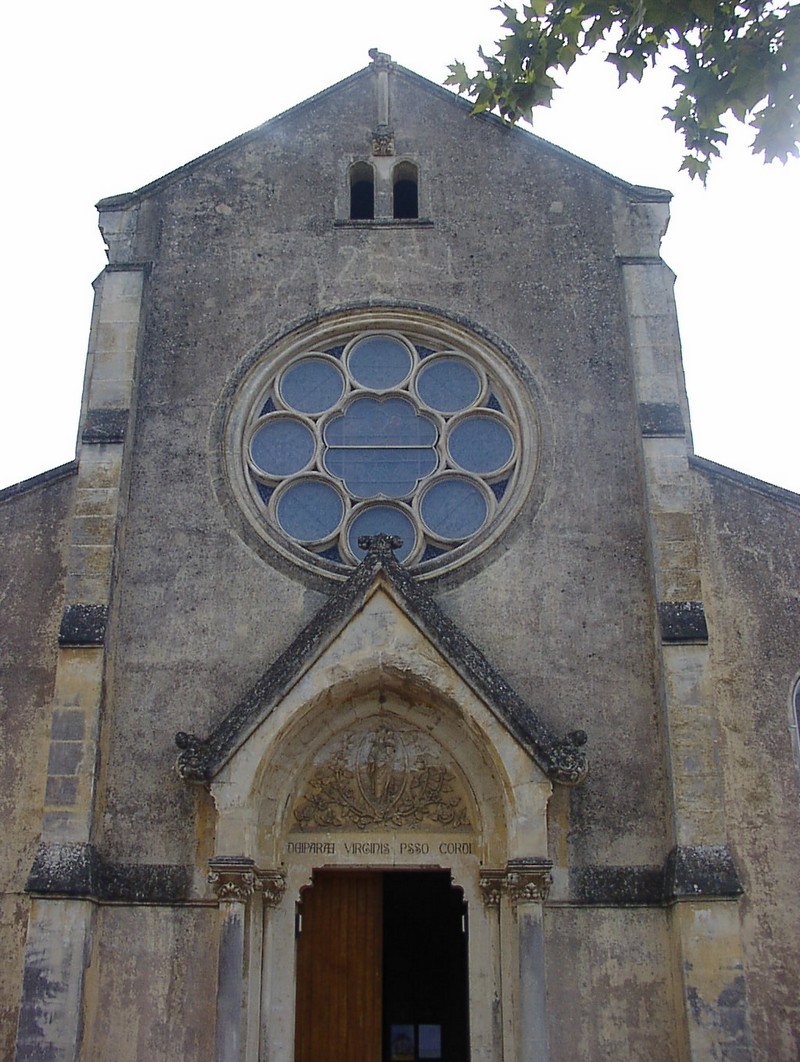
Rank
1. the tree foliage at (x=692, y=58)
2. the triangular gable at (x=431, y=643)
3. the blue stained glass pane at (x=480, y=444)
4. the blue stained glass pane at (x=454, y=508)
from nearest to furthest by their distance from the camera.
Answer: the tree foliage at (x=692, y=58) < the triangular gable at (x=431, y=643) < the blue stained glass pane at (x=454, y=508) < the blue stained glass pane at (x=480, y=444)

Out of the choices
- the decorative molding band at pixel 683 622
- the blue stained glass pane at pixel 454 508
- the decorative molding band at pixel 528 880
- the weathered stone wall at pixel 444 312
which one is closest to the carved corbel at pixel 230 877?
the weathered stone wall at pixel 444 312

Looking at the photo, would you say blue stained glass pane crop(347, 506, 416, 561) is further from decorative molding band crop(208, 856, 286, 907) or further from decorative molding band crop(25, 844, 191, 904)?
decorative molding band crop(25, 844, 191, 904)

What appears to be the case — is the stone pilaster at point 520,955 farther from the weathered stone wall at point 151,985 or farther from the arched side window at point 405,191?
the arched side window at point 405,191

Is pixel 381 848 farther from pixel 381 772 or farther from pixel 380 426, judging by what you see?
pixel 380 426

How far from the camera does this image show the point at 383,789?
1307 cm

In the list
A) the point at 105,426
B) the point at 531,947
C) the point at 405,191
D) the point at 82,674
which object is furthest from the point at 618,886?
the point at 405,191

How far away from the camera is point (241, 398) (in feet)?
48.4

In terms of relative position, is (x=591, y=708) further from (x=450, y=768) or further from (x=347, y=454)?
(x=347, y=454)

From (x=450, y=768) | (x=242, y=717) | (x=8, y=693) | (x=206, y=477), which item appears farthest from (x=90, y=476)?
(x=450, y=768)

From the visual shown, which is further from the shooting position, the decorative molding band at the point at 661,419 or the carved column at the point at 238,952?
the decorative molding band at the point at 661,419

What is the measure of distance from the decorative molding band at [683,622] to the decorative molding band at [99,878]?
18.0 feet

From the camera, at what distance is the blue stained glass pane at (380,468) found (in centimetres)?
1455

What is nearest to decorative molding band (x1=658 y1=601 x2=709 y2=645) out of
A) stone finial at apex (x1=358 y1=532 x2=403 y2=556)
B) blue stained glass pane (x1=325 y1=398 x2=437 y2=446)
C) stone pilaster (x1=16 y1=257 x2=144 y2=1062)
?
stone finial at apex (x1=358 y1=532 x2=403 y2=556)

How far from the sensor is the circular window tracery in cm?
1423
